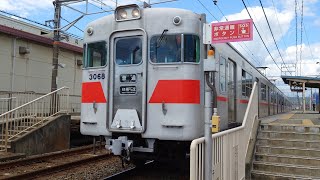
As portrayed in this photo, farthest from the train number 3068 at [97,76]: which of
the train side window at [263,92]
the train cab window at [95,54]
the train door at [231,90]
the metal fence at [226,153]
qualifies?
the train side window at [263,92]

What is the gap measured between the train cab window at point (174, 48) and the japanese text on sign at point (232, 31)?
69.0 inches

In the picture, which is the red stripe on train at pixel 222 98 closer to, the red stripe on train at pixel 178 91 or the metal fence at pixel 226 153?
the metal fence at pixel 226 153

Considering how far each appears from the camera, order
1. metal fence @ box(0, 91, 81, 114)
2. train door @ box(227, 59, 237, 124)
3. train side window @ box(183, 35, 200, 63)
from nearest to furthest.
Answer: train side window @ box(183, 35, 200, 63) < train door @ box(227, 59, 237, 124) < metal fence @ box(0, 91, 81, 114)

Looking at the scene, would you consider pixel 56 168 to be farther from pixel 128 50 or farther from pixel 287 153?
pixel 287 153

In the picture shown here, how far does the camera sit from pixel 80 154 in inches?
490

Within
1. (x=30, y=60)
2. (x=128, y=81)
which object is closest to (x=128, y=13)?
(x=128, y=81)

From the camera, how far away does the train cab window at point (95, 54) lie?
25.3 feet

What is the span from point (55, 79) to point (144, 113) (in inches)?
388

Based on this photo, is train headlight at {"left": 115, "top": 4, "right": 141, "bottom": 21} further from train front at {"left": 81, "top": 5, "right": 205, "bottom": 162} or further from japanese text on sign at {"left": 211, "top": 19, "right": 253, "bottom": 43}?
japanese text on sign at {"left": 211, "top": 19, "right": 253, "bottom": 43}

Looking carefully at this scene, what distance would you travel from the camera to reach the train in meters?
6.73

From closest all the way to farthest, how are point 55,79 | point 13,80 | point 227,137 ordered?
point 227,137 < point 55,79 < point 13,80

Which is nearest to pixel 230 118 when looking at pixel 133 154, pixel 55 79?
pixel 133 154

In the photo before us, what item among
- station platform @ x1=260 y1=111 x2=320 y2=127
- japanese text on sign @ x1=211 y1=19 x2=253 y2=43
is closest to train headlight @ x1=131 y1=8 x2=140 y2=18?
japanese text on sign @ x1=211 y1=19 x2=253 y2=43

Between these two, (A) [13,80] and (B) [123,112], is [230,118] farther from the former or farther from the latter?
(A) [13,80]
